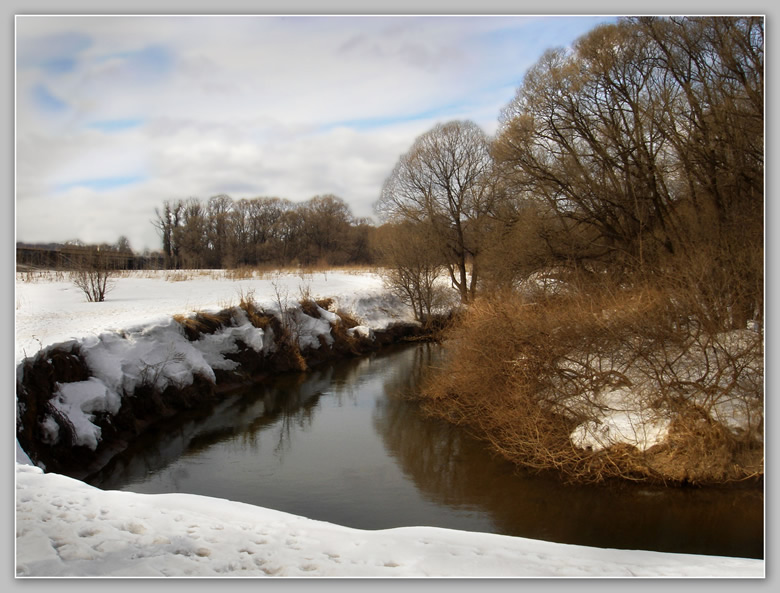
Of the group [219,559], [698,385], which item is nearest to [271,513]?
[219,559]

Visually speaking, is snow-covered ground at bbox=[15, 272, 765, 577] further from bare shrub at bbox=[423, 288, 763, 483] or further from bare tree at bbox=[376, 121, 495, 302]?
bare tree at bbox=[376, 121, 495, 302]

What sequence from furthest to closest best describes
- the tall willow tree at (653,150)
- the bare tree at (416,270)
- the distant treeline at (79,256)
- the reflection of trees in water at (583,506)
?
the bare tree at (416,270) < the tall willow tree at (653,150) < the distant treeline at (79,256) < the reflection of trees in water at (583,506)

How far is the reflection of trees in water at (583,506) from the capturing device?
6.45 meters

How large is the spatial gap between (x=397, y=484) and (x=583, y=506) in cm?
255

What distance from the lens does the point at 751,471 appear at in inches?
283

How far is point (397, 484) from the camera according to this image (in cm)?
815

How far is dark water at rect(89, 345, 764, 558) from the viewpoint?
264 inches

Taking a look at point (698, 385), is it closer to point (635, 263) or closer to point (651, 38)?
point (635, 263)

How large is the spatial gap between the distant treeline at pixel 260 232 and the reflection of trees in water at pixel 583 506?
5958mm

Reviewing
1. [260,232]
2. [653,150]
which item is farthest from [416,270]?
[653,150]

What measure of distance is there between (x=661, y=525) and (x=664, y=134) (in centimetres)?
742

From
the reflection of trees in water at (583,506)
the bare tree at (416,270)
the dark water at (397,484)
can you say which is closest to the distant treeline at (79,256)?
the dark water at (397,484)

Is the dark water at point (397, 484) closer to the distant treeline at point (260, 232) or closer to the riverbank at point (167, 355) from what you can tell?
the riverbank at point (167, 355)

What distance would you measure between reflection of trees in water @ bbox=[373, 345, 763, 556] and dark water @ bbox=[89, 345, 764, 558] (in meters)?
0.02
